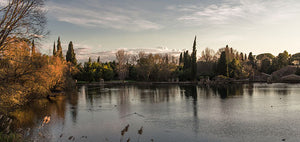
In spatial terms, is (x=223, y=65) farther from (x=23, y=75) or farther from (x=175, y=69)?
(x=23, y=75)

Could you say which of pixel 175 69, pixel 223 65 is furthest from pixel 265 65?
pixel 175 69

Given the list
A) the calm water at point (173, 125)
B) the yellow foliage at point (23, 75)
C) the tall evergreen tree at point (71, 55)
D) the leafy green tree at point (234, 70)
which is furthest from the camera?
the tall evergreen tree at point (71, 55)

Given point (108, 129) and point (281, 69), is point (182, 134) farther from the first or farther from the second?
point (281, 69)

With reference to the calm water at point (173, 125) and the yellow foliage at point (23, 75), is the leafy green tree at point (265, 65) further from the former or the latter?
the yellow foliage at point (23, 75)

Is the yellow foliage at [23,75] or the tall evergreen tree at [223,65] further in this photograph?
the tall evergreen tree at [223,65]

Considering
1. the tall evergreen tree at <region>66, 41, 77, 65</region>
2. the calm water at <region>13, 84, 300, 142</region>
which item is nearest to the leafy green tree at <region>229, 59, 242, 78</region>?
the calm water at <region>13, 84, 300, 142</region>

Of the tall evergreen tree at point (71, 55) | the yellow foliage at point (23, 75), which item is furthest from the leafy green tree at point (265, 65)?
the yellow foliage at point (23, 75)

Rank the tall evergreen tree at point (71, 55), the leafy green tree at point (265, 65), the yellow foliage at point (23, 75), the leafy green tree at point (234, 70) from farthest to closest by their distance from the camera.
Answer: the leafy green tree at point (265, 65) < the tall evergreen tree at point (71, 55) < the leafy green tree at point (234, 70) < the yellow foliage at point (23, 75)

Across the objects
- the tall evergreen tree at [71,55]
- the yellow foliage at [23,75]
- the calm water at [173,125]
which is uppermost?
the tall evergreen tree at [71,55]

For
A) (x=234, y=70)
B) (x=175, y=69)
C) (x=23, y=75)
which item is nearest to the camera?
(x=23, y=75)

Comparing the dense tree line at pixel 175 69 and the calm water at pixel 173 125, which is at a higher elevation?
the dense tree line at pixel 175 69

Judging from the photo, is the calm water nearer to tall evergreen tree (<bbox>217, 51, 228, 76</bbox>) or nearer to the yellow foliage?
the yellow foliage

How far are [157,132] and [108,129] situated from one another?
323 cm

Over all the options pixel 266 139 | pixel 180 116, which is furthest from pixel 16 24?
pixel 266 139
